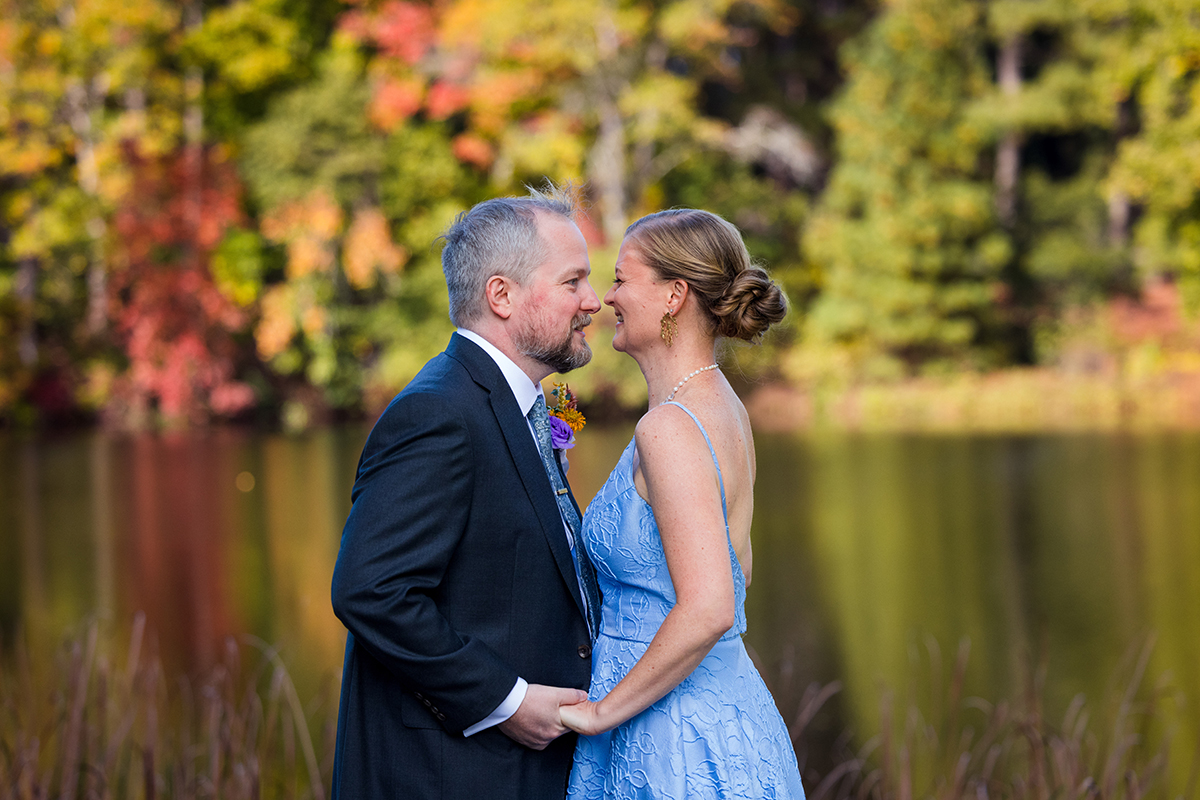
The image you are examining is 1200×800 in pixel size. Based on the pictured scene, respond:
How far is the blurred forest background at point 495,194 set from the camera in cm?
1902

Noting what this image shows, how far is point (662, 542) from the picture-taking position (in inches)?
73.9

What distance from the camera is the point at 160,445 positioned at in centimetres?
1727

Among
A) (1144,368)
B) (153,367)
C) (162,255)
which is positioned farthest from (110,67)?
(1144,368)

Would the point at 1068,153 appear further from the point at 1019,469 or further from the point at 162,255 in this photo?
the point at 162,255

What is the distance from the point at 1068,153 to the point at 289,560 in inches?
776

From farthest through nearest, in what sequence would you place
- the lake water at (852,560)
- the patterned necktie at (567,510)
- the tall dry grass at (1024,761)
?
1. the lake water at (852,560)
2. the tall dry grass at (1024,761)
3. the patterned necktie at (567,510)

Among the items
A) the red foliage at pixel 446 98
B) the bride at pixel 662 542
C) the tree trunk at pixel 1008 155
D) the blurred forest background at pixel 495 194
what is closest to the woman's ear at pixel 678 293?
the bride at pixel 662 542

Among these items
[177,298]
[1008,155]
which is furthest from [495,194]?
[1008,155]

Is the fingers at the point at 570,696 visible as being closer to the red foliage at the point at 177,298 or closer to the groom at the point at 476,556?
the groom at the point at 476,556

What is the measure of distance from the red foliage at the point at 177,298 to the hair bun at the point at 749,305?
19.1 meters

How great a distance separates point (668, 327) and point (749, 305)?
0.14 m

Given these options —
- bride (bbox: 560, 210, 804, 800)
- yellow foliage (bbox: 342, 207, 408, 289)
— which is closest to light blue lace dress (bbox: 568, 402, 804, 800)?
bride (bbox: 560, 210, 804, 800)

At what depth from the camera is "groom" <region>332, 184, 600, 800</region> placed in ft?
5.91

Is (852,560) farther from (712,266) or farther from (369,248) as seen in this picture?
(369,248)
